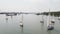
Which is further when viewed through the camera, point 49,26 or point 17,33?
point 49,26

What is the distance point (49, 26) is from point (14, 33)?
10516 millimetres

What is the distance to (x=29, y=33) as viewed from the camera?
1169 inches

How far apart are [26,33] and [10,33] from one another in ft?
11.8

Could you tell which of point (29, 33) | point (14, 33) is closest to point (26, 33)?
point (29, 33)

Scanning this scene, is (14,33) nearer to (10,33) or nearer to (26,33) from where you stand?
(10,33)

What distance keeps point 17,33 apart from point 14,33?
0.70m

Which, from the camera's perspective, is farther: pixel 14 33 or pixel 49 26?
pixel 49 26

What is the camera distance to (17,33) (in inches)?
1169

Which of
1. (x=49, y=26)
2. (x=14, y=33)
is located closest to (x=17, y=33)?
(x=14, y=33)

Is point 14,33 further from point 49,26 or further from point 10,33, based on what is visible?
point 49,26

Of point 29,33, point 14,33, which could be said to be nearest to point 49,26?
point 29,33

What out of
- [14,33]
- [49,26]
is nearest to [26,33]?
[14,33]

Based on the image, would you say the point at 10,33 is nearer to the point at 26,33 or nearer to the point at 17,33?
the point at 17,33

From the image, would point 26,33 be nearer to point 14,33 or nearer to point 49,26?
point 14,33
